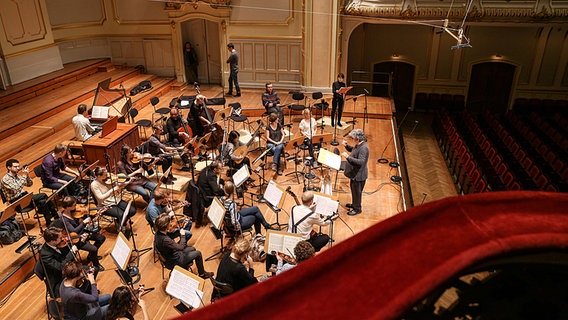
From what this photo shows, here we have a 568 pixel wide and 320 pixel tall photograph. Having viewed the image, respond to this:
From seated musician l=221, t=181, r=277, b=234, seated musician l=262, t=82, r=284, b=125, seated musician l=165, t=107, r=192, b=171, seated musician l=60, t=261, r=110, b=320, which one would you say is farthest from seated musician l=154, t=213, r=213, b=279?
seated musician l=262, t=82, r=284, b=125

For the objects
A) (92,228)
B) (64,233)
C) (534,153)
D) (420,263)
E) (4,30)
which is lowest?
(534,153)

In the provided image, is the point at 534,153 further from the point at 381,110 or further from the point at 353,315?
the point at 353,315

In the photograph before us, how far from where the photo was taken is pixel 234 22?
43.0 feet

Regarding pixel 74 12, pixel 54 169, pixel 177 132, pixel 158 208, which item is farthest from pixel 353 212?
pixel 74 12

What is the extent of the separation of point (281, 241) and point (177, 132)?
4.61m

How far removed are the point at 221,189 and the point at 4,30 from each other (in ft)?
26.1

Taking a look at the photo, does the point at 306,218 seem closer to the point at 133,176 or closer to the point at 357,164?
the point at 357,164

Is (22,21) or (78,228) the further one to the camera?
(22,21)

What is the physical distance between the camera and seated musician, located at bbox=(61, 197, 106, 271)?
5.64 metres

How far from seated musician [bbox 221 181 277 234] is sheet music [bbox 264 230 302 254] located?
1139 mm

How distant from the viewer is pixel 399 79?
16.0 metres

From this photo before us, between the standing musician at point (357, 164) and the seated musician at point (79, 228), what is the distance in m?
3.91

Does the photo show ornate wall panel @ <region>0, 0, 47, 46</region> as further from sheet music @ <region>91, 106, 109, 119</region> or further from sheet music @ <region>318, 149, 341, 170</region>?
sheet music @ <region>318, 149, 341, 170</region>

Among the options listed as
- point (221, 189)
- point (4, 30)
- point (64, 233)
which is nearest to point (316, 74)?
point (221, 189)
